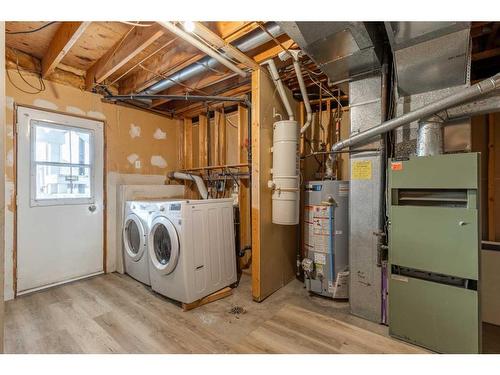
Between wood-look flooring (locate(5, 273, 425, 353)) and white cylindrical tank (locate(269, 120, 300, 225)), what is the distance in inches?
37.1

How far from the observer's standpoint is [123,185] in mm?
3154

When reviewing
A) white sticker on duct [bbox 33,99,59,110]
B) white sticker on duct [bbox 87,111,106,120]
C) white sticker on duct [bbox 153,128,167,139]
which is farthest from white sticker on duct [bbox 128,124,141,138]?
white sticker on duct [bbox 33,99,59,110]

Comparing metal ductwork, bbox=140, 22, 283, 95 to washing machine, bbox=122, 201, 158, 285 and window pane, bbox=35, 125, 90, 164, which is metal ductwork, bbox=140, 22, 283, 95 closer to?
window pane, bbox=35, 125, 90, 164

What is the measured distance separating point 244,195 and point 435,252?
2.26 meters

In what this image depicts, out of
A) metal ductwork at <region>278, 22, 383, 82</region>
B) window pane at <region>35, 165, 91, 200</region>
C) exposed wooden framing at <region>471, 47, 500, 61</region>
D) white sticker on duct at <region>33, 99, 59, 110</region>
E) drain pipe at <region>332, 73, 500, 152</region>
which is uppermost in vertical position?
exposed wooden framing at <region>471, 47, 500, 61</region>

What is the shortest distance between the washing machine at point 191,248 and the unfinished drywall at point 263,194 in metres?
0.38

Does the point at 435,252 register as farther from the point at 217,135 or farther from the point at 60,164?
the point at 60,164

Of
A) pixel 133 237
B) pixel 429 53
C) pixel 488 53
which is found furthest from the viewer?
pixel 133 237

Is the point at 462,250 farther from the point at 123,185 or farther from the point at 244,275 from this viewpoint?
the point at 123,185

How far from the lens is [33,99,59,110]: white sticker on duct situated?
2619 millimetres

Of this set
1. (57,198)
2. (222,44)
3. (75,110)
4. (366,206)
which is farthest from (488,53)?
(57,198)

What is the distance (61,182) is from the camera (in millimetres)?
2816
